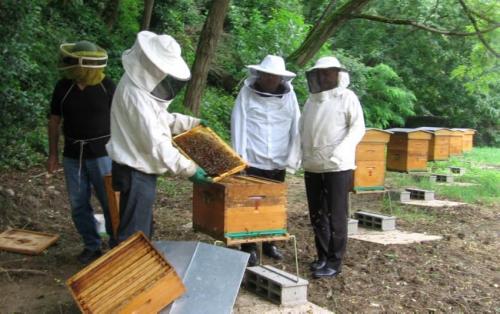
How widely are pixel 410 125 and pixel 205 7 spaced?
9972 millimetres

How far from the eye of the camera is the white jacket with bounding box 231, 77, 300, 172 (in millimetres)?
4500

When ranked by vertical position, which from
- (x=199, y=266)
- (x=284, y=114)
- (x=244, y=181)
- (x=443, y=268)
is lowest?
(x=443, y=268)

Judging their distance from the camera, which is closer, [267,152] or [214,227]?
[214,227]

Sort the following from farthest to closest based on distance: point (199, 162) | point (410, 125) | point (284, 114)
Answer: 1. point (410, 125)
2. point (284, 114)
3. point (199, 162)

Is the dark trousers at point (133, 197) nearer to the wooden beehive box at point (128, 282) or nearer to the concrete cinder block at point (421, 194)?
the wooden beehive box at point (128, 282)

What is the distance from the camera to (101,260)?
3.07m

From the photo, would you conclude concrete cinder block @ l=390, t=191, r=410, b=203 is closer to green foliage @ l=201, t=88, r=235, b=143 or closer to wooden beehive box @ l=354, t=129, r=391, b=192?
wooden beehive box @ l=354, t=129, r=391, b=192

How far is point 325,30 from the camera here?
385 inches

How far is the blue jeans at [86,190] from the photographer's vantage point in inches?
167

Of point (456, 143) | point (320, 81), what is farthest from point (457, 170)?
point (320, 81)

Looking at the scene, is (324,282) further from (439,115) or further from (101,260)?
(439,115)

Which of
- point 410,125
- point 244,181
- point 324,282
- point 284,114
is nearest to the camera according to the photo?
point 244,181

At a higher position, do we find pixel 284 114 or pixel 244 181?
pixel 284 114

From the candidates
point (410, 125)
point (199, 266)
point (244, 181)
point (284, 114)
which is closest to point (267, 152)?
point (284, 114)
